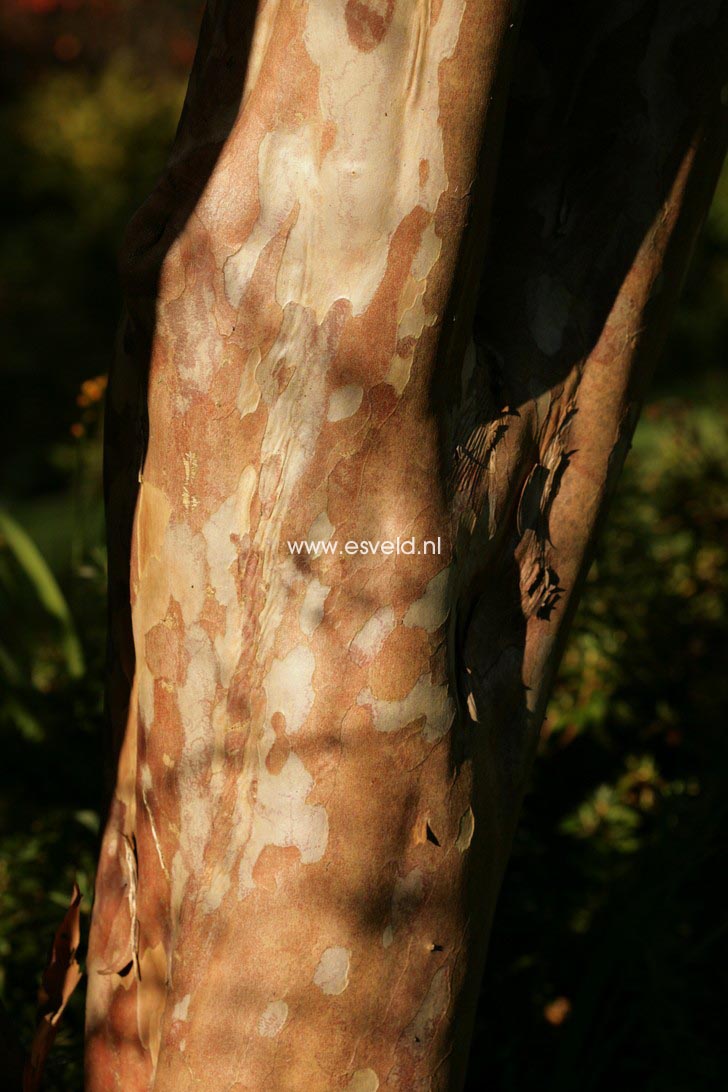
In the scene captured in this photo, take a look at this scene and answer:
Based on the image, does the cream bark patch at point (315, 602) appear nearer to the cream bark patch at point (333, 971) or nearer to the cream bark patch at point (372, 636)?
the cream bark patch at point (372, 636)

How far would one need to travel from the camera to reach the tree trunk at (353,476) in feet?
4.29

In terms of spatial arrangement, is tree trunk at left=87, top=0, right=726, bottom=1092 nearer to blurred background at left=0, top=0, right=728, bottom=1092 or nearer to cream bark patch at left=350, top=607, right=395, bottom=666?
cream bark patch at left=350, top=607, right=395, bottom=666

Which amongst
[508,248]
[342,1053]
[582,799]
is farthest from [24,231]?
[342,1053]

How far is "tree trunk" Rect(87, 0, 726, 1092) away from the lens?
1.31 m

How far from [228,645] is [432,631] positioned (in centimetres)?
28

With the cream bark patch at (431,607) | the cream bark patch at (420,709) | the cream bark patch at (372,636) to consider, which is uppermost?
the cream bark patch at (431,607)

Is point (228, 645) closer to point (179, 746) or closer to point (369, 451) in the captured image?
point (179, 746)

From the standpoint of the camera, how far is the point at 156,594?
Answer: 148 cm

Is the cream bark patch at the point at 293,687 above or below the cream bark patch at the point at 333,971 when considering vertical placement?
above

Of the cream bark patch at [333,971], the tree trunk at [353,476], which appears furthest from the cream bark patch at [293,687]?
the cream bark patch at [333,971]

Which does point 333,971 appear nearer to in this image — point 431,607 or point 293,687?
point 293,687

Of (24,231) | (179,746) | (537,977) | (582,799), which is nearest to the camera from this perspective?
(179,746)

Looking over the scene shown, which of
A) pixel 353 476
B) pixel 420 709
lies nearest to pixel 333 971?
pixel 420 709

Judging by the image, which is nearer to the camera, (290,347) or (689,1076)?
(290,347)
